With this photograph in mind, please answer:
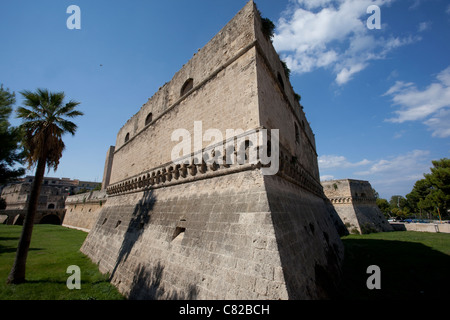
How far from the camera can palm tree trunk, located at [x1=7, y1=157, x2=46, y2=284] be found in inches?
281

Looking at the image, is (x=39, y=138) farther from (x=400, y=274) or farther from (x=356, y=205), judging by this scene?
(x=356, y=205)

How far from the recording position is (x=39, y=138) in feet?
26.0

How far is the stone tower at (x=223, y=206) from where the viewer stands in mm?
4137

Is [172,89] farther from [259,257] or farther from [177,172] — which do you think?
[259,257]

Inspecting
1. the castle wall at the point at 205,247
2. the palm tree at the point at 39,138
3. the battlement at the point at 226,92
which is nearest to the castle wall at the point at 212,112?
the battlement at the point at 226,92

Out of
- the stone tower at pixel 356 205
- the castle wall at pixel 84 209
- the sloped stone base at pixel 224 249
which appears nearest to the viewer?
the sloped stone base at pixel 224 249

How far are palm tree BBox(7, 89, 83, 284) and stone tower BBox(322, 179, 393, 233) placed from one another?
27.6 meters

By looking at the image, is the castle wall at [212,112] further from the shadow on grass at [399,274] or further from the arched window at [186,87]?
the shadow on grass at [399,274]

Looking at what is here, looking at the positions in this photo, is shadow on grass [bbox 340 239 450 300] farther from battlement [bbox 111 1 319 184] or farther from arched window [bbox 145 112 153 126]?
arched window [bbox 145 112 153 126]

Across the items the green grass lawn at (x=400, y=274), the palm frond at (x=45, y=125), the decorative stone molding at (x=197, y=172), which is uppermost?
the palm frond at (x=45, y=125)

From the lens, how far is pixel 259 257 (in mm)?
3932

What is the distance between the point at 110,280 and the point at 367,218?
27394mm

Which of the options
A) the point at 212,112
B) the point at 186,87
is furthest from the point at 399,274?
the point at 186,87
